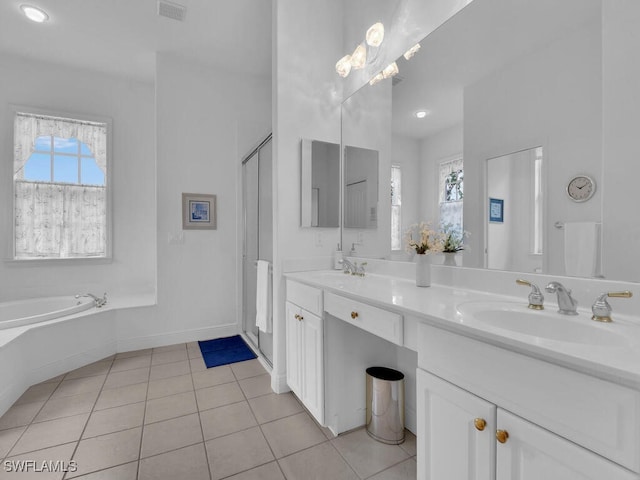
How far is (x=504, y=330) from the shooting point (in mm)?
790

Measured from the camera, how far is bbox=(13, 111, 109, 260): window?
321 cm

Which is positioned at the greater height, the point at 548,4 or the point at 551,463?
the point at 548,4

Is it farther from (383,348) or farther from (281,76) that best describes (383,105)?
(383,348)

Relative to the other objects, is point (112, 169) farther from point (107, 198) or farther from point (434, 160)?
point (434, 160)

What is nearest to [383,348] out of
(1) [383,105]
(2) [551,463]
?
(2) [551,463]

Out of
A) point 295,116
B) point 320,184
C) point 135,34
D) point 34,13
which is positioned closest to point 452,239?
point 320,184

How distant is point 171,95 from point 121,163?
108 centimetres

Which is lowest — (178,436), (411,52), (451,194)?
(178,436)

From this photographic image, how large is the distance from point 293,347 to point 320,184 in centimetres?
119

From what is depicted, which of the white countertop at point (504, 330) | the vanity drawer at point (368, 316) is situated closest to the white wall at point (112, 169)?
the white countertop at point (504, 330)

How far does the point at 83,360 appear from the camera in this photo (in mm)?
2643

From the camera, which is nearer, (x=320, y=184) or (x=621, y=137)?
(x=621, y=137)

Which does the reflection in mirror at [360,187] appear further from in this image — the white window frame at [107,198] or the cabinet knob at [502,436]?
the white window frame at [107,198]

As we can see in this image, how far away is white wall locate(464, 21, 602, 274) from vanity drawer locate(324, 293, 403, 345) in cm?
58
